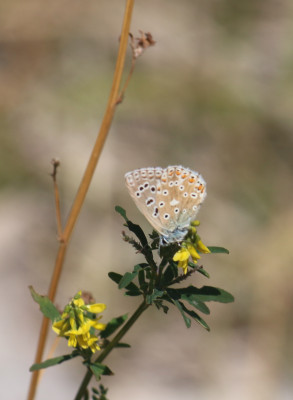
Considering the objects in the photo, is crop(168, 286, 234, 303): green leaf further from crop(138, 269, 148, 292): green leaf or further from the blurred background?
the blurred background

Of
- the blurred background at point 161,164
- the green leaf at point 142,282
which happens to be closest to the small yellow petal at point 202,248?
the green leaf at point 142,282

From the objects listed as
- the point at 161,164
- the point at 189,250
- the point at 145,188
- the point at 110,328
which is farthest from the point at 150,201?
the point at 161,164

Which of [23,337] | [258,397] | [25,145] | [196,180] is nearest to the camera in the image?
[196,180]

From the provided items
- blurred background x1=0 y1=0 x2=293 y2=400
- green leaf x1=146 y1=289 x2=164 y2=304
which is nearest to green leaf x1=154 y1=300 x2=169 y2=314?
green leaf x1=146 y1=289 x2=164 y2=304

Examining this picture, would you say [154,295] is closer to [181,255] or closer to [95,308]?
[181,255]

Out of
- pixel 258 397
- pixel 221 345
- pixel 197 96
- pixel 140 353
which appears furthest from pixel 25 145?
pixel 258 397

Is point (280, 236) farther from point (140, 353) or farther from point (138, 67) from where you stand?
point (138, 67)


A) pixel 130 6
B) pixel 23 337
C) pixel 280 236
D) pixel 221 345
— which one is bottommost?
pixel 23 337

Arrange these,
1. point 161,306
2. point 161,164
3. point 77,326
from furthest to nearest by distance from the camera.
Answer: point 161,164, point 77,326, point 161,306
